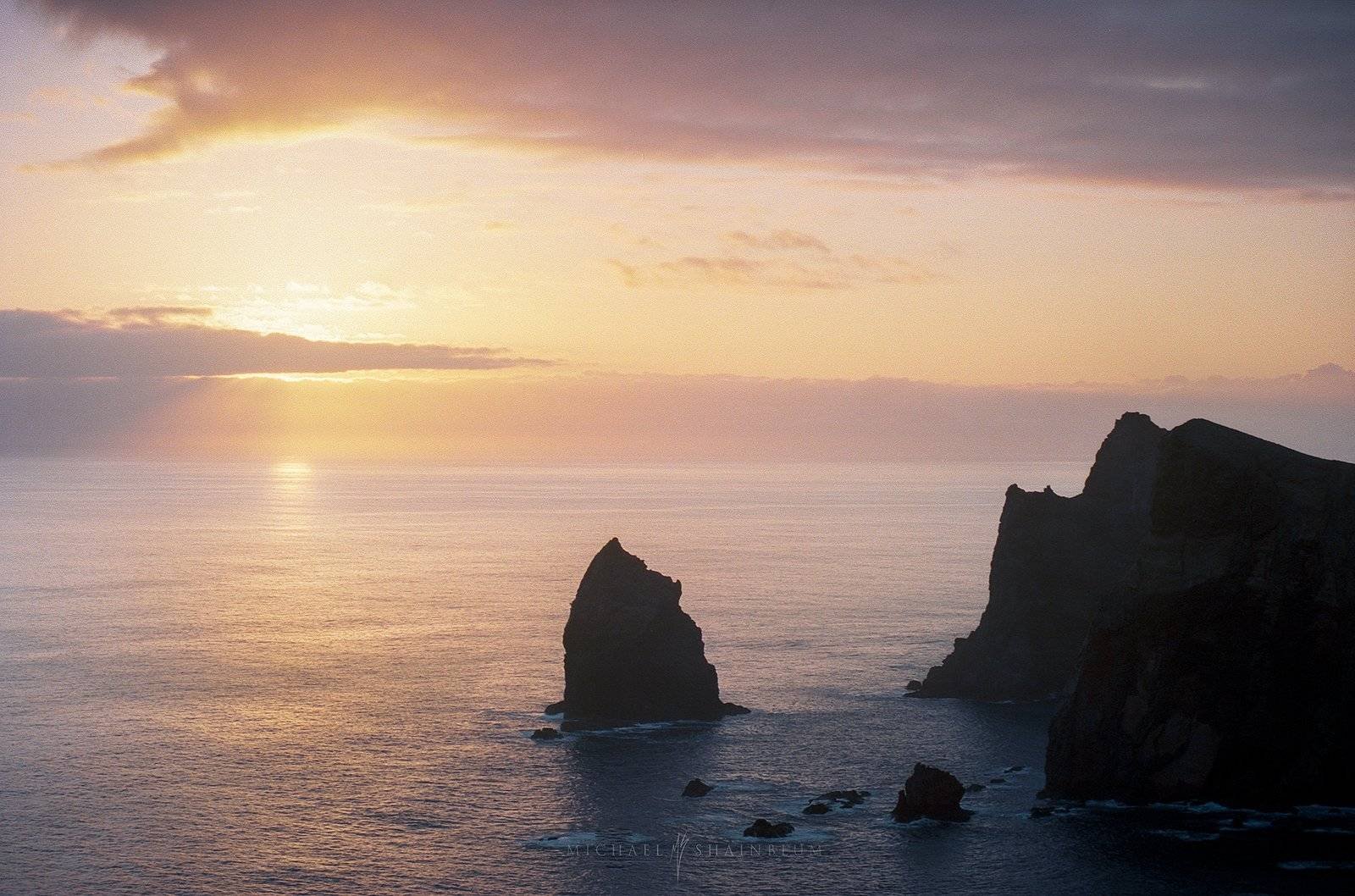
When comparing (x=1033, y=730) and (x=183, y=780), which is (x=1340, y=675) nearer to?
(x=1033, y=730)

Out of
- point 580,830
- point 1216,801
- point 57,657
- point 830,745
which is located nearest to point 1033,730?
point 830,745

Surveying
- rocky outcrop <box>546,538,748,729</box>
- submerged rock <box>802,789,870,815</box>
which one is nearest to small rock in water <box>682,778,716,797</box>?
submerged rock <box>802,789,870,815</box>

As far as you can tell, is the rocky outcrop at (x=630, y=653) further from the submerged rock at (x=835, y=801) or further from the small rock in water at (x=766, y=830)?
the small rock in water at (x=766, y=830)

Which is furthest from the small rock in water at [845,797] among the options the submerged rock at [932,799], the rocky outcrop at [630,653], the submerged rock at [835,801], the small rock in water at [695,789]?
the rocky outcrop at [630,653]

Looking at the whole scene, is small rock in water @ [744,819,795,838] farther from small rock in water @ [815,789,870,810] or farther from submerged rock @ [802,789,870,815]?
small rock in water @ [815,789,870,810]

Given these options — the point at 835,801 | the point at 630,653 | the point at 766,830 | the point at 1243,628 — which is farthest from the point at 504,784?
the point at 1243,628

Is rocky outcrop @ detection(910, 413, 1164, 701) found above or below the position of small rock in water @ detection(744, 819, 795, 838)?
above

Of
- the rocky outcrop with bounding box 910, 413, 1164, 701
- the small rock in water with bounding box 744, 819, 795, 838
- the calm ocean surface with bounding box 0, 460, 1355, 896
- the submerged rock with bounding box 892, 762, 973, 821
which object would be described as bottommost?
the calm ocean surface with bounding box 0, 460, 1355, 896
